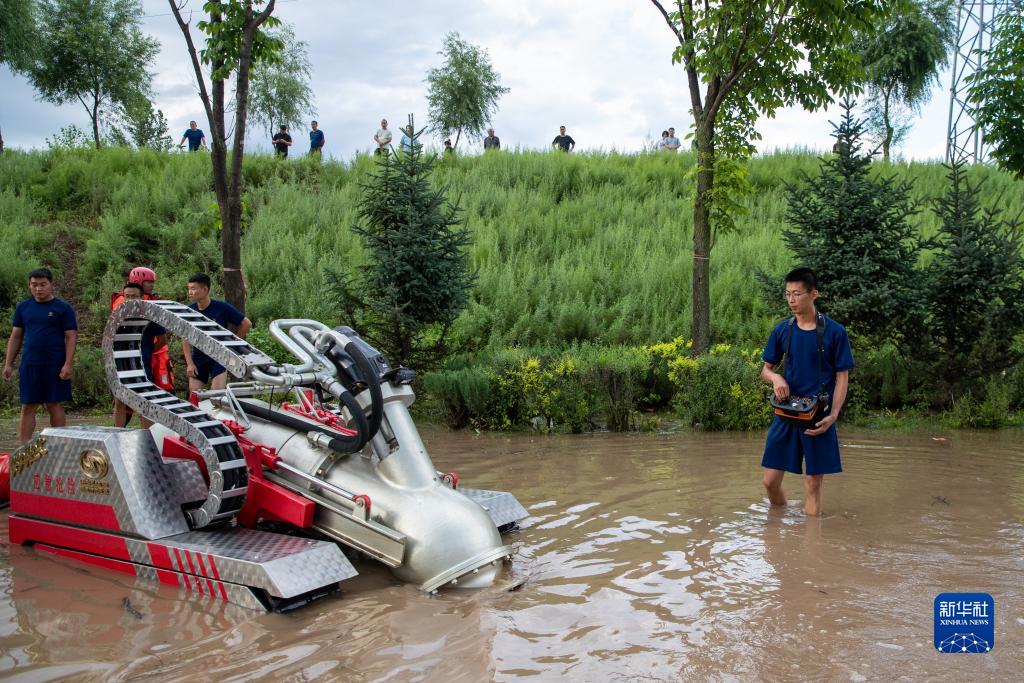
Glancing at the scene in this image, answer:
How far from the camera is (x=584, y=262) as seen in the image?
56.4ft

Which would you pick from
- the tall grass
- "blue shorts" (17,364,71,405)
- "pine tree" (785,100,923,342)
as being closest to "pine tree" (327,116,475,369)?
the tall grass

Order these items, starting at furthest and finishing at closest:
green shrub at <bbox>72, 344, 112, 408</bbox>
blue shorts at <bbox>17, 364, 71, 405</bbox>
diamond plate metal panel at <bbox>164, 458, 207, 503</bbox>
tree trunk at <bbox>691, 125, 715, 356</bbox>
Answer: green shrub at <bbox>72, 344, 112, 408</bbox>
tree trunk at <bbox>691, 125, 715, 356</bbox>
blue shorts at <bbox>17, 364, 71, 405</bbox>
diamond plate metal panel at <bbox>164, 458, 207, 503</bbox>

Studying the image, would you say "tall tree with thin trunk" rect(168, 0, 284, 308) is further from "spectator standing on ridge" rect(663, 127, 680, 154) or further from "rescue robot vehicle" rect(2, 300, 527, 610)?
"spectator standing on ridge" rect(663, 127, 680, 154)

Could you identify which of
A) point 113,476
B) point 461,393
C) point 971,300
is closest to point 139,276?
point 113,476

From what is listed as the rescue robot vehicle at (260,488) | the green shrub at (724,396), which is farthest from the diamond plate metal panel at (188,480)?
the green shrub at (724,396)

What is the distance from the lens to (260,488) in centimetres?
518

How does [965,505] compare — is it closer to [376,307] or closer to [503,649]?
[503,649]

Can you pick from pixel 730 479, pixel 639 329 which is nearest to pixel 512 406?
pixel 730 479

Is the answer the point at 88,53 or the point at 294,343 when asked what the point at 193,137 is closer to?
the point at 88,53

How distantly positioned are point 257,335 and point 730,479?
8219 millimetres

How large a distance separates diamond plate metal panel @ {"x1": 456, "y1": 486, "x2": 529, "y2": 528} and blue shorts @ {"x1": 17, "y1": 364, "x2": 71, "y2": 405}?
4592 millimetres

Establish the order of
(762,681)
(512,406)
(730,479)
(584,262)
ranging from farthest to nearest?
(584,262) < (512,406) < (730,479) < (762,681)

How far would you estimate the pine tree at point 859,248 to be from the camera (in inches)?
417

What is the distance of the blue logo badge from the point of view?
3859 millimetres
